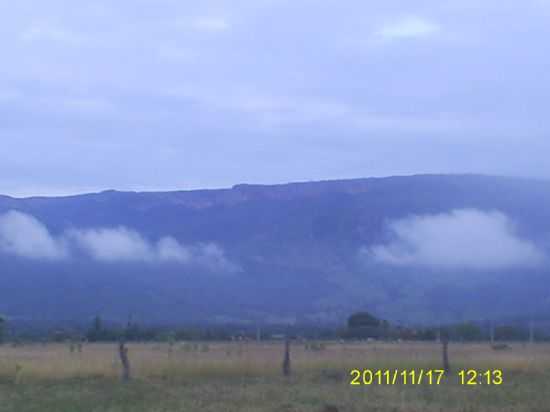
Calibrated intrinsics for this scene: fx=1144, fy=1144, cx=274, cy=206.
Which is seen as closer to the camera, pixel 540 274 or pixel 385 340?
pixel 385 340

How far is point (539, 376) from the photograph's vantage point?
28.8 meters

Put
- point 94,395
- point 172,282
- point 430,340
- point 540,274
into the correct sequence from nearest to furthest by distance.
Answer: point 94,395
point 430,340
point 540,274
point 172,282

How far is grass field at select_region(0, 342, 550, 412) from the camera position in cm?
2188

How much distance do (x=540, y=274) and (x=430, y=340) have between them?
55600 mm

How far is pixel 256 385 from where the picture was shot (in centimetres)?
2608

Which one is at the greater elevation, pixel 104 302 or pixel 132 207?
pixel 132 207

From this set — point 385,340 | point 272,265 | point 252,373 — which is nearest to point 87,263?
point 272,265

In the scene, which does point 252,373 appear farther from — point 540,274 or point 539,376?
point 540,274

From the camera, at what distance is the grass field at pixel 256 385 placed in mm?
21875

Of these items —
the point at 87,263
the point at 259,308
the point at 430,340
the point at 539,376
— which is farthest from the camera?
the point at 87,263

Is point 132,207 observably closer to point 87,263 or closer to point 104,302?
point 87,263
